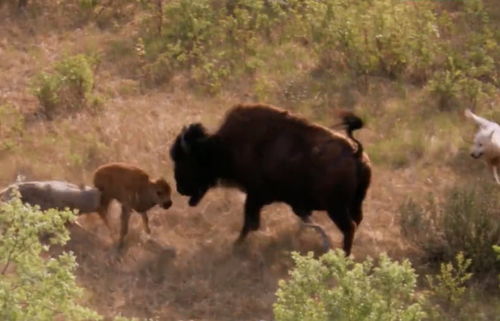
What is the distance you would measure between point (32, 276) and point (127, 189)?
3.48m

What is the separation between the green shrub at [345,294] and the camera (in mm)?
6770

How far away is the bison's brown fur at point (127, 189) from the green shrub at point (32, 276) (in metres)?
3.07

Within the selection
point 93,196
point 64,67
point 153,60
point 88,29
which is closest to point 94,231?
point 93,196

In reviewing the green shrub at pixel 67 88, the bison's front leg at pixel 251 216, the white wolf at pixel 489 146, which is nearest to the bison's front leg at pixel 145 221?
the bison's front leg at pixel 251 216

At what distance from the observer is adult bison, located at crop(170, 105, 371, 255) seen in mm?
9562

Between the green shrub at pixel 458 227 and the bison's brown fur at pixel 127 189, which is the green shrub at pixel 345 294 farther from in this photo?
the bison's brown fur at pixel 127 189

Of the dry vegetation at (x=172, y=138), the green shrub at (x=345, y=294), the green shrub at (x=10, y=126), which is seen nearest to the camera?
the green shrub at (x=345, y=294)

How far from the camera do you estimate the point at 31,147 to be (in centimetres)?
1146

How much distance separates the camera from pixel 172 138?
11672mm

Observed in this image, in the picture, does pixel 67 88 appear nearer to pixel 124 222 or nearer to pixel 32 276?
pixel 124 222

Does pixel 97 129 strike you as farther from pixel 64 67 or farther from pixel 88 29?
pixel 88 29

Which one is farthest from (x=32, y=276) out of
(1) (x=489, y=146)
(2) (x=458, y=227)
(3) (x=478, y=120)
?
(3) (x=478, y=120)

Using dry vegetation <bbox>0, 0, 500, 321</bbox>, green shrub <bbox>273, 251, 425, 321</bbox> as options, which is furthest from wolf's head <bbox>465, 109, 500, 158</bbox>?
green shrub <bbox>273, 251, 425, 321</bbox>

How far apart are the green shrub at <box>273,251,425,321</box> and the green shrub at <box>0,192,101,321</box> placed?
122 cm
